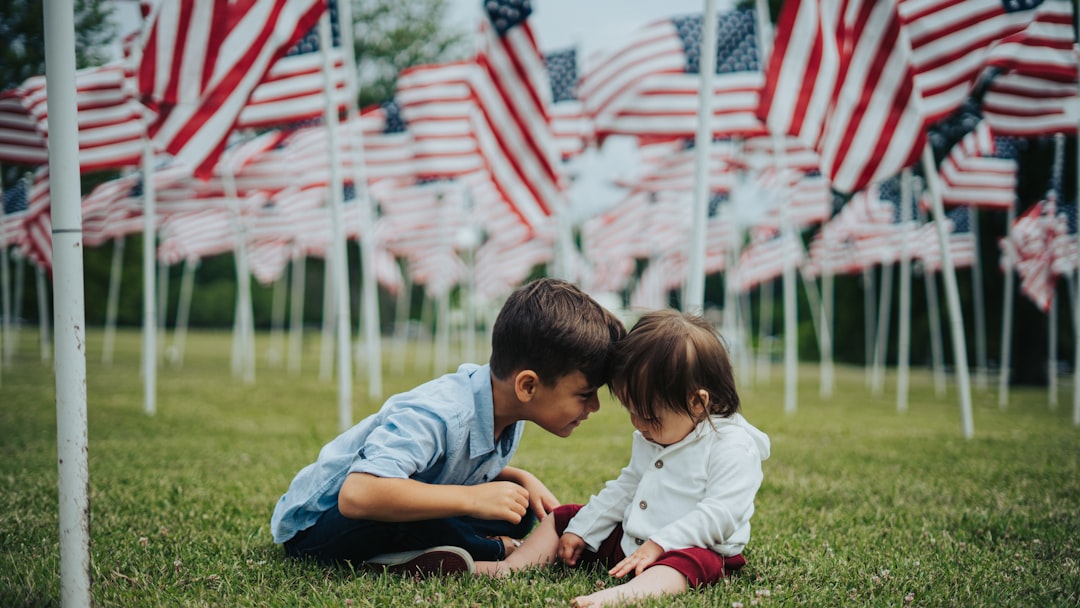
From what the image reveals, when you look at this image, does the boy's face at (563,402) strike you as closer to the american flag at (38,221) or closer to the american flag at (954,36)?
the american flag at (954,36)

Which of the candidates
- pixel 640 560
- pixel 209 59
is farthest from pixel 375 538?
pixel 209 59

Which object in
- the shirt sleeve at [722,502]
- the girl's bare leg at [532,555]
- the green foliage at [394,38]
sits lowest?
the girl's bare leg at [532,555]

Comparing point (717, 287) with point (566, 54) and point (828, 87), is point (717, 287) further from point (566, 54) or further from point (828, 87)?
point (828, 87)

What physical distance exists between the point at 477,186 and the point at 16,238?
8.32m

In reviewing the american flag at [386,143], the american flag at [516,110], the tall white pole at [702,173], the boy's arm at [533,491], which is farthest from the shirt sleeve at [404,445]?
the american flag at [386,143]

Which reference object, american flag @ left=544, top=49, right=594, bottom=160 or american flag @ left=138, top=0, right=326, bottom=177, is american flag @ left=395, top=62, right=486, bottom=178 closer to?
american flag @ left=544, top=49, right=594, bottom=160

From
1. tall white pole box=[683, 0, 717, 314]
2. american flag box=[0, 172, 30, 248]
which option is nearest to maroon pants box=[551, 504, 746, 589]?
tall white pole box=[683, 0, 717, 314]

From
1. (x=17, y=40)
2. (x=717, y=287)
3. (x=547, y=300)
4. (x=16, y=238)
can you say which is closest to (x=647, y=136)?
(x=547, y=300)

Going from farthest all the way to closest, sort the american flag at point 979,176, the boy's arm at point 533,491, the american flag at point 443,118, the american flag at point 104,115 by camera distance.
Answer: the american flag at point 979,176 → the american flag at point 443,118 → the american flag at point 104,115 → the boy's arm at point 533,491

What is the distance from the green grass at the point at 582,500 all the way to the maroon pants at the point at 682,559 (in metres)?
0.06

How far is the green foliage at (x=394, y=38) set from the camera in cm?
3300

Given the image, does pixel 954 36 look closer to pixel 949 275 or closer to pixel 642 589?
pixel 949 275

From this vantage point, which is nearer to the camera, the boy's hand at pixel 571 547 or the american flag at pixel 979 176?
the boy's hand at pixel 571 547

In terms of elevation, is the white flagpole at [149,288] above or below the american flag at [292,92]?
below
